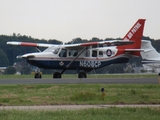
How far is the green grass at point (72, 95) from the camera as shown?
23656 millimetres

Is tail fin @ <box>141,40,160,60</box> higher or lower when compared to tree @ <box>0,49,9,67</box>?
lower

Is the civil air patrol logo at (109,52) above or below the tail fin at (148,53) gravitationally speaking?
below

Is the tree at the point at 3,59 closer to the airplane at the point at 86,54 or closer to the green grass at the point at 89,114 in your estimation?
the airplane at the point at 86,54

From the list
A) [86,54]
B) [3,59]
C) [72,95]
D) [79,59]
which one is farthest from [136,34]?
[3,59]

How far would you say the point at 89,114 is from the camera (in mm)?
18734

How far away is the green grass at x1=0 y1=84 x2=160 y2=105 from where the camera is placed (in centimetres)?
2366

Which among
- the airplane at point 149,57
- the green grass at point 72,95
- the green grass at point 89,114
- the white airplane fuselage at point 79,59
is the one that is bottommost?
the green grass at point 89,114

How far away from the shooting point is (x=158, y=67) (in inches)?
2822

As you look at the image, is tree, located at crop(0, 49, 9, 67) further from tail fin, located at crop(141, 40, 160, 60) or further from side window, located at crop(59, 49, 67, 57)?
side window, located at crop(59, 49, 67, 57)

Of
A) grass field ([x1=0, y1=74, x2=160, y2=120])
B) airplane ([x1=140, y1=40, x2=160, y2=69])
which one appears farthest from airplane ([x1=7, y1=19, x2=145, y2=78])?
airplane ([x1=140, y1=40, x2=160, y2=69])

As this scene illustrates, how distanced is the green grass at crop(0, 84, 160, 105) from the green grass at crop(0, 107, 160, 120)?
357cm

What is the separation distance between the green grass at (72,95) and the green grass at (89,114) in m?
3.57

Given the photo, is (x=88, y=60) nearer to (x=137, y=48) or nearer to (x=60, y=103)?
(x=137, y=48)

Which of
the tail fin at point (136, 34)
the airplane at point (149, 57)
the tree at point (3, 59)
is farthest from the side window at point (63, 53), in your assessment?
the tree at point (3, 59)
